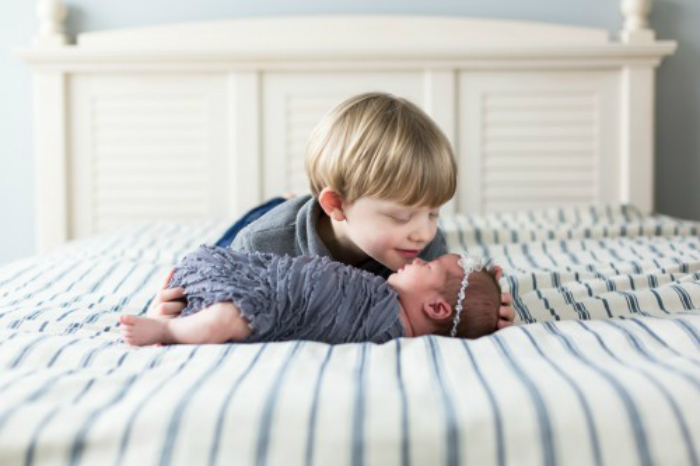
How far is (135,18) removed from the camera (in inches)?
111

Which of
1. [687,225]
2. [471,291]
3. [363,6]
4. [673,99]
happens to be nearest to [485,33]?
[363,6]

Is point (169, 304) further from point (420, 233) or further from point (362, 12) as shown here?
point (362, 12)

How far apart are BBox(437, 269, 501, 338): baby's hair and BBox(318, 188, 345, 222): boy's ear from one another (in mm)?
270

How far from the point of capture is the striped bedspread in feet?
2.31

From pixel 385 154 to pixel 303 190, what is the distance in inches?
59.0

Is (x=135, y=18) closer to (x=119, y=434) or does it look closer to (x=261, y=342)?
(x=261, y=342)

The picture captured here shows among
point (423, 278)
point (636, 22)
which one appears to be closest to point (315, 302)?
point (423, 278)

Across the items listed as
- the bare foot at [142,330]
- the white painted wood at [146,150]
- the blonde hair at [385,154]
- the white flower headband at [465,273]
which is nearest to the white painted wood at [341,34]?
the white painted wood at [146,150]

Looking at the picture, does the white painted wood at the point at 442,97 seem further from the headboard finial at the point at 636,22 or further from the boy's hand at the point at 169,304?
the boy's hand at the point at 169,304

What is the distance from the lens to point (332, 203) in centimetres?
135

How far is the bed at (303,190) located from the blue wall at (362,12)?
0.10m

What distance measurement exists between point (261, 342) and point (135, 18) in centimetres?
200

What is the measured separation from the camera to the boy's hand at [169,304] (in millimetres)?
1144

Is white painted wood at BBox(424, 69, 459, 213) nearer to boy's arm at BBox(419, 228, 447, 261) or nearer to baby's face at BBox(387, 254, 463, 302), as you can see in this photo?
boy's arm at BBox(419, 228, 447, 261)
